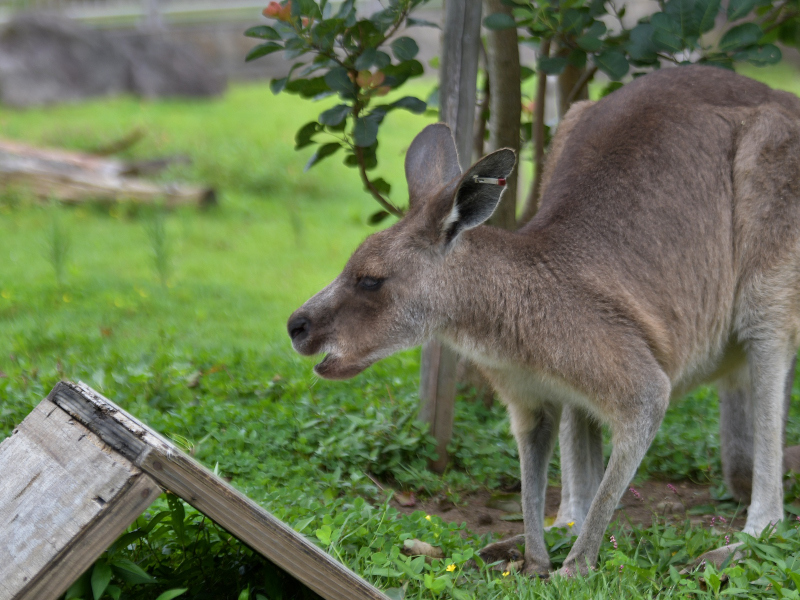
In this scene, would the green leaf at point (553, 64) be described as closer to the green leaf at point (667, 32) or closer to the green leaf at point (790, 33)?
the green leaf at point (667, 32)

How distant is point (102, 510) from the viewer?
2.08m

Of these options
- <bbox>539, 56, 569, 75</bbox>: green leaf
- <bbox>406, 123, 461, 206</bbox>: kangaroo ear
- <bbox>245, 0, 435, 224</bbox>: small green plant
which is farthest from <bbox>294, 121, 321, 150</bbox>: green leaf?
<bbox>539, 56, 569, 75</bbox>: green leaf

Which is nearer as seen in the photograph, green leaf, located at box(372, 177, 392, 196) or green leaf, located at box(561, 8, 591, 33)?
green leaf, located at box(561, 8, 591, 33)

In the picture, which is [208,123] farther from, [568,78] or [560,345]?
[560,345]

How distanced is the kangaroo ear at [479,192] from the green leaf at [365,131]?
0.96 m

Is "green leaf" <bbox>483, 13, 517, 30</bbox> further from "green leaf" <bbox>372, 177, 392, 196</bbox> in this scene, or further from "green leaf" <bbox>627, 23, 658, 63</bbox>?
"green leaf" <bbox>372, 177, 392, 196</bbox>

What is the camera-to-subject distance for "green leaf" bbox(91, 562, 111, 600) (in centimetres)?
225

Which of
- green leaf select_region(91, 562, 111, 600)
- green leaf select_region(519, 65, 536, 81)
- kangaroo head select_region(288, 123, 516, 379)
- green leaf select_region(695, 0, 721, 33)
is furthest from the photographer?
green leaf select_region(519, 65, 536, 81)

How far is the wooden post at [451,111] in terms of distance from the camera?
3730 mm

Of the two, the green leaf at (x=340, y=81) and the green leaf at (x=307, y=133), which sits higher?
the green leaf at (x=340, y=81)

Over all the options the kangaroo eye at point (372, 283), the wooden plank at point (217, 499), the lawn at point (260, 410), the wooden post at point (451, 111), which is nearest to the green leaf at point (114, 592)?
the lawn at point (260, 410)

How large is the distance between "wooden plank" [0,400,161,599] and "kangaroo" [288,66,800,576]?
3.38 ft

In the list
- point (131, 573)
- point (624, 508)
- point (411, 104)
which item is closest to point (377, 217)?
point (411, 104)

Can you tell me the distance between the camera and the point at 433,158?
11.1 feet
